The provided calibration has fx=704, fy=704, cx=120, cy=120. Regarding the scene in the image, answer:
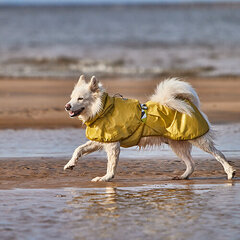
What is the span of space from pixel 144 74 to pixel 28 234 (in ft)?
68.4

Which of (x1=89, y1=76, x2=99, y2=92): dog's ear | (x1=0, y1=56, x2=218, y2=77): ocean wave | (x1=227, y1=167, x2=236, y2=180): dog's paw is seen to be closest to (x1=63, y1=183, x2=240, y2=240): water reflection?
(x1=227, y1=167, x2=236, y2=180): dog's paw

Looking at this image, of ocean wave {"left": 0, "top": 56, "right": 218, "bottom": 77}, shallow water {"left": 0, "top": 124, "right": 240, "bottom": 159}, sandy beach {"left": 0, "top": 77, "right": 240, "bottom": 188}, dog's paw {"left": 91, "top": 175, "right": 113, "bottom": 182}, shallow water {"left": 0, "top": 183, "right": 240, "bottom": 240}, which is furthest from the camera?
ocean wave {"left": 0, "top": 56, "right": 218, "bottom": 77}

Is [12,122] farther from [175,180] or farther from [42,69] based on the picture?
[42,69]

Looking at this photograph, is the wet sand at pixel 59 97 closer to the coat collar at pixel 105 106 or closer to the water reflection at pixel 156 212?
the coat collar at pixel 105 106

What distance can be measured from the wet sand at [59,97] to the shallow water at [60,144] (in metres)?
0.85

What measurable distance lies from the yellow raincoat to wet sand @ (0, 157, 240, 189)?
19.8 inches

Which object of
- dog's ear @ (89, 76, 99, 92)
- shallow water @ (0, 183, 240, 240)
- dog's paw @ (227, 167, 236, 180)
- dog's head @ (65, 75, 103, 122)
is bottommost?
shallow water @ (0, 183, 240, 240)

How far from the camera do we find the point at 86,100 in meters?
7.96

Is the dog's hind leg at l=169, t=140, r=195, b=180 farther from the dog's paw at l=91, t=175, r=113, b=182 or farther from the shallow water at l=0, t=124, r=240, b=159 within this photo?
the dog's paw at l=91, t=175, r=113, b=182

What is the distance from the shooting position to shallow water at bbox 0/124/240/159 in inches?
384

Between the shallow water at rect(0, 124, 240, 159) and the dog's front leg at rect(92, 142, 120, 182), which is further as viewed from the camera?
the shallow water at rect(0, 124, 240, 159)

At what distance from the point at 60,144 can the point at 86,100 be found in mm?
2831

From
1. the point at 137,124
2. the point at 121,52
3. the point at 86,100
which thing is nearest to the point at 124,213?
the point at 137,124

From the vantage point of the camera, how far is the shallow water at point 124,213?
18.0ft
